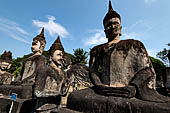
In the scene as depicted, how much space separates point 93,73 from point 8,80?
466 cm

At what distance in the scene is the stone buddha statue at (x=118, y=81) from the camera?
1.87 metres

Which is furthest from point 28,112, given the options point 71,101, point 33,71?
point 71,101

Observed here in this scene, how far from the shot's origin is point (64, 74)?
3.45 m

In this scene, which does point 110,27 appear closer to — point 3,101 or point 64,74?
point 64,74

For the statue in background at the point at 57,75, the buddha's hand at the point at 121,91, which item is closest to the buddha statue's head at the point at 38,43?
the statue in background at the point at 57,75

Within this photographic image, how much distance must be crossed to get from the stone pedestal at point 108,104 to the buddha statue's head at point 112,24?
5.18 feet

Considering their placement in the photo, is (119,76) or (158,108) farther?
(119,76)

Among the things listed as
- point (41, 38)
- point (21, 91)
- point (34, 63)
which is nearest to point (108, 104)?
point (21, 91)

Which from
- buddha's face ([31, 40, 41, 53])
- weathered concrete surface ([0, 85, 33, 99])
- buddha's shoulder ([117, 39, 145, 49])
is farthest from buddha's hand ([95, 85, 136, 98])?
buddha's face ([31, 40, 41, 53])

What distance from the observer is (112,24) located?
298cm

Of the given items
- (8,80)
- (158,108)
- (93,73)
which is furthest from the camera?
(8,80)

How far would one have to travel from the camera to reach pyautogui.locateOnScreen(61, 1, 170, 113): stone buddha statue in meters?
1.87

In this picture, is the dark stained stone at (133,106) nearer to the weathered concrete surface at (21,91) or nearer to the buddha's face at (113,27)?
the buddha's face at (113,27)

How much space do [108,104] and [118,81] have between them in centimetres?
77
